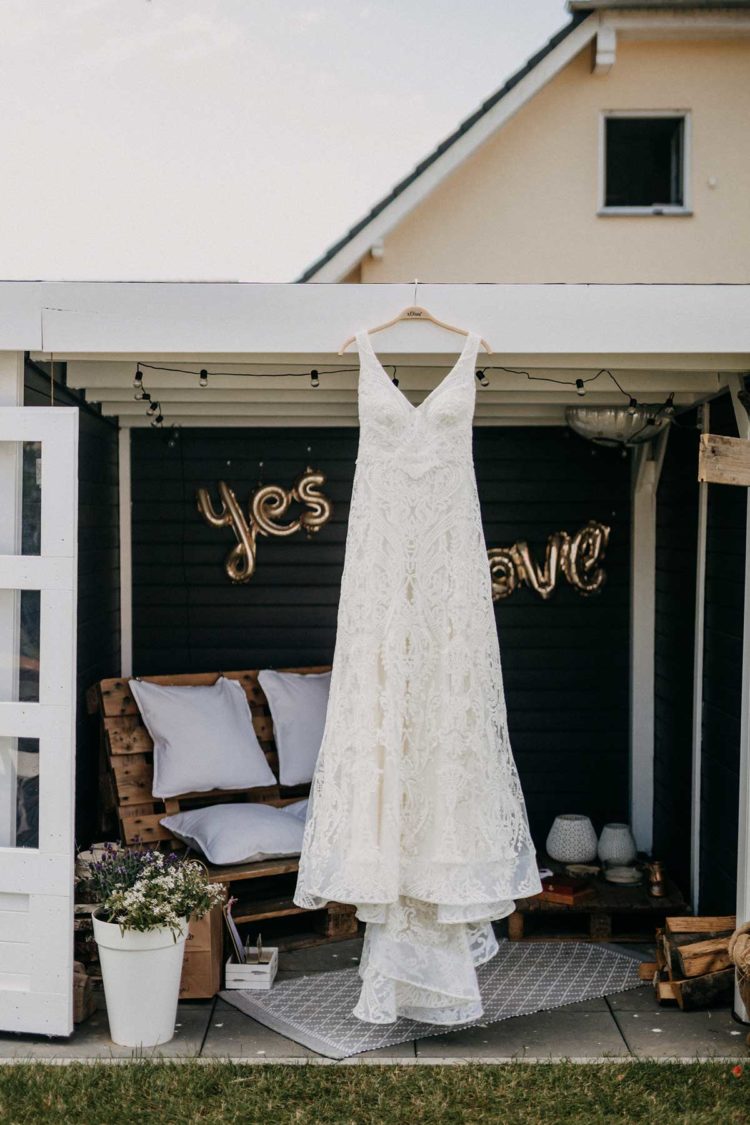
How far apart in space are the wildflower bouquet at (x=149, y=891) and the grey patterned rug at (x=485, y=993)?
50 centimetres

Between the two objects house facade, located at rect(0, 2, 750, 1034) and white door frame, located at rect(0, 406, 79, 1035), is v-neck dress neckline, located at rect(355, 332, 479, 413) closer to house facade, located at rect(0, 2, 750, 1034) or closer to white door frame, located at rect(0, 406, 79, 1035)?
house facade, located at rect(0, 2, 750, 1034)

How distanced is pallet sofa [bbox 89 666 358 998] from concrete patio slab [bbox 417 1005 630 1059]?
112cm

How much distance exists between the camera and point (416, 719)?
398 centimetres

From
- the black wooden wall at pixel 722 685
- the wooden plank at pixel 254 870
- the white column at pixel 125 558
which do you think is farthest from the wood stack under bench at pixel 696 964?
the white column at pixel 125 558

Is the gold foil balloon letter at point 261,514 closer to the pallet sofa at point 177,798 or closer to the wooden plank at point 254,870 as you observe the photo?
the pallet sofa at point 177,798

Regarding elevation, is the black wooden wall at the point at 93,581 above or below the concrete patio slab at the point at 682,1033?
above

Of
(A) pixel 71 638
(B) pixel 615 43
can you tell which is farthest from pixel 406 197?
(A) pixel 71 638

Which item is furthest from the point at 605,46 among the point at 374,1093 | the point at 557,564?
the point at 374,1093

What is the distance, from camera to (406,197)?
30.5ft

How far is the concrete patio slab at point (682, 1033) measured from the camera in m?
A: 4.03

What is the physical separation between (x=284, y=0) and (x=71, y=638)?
11322 mm

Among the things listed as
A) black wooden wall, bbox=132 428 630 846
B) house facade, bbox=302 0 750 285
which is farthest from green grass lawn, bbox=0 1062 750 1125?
house facade, bbox=302 0 750 285

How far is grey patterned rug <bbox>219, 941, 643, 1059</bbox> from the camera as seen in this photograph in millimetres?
4168

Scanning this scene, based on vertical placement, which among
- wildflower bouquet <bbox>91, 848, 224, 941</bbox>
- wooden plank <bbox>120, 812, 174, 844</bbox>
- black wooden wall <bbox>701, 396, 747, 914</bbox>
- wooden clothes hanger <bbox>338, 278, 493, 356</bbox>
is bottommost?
wooden plank <bbox>120, 812, 174, 844</bbox>
